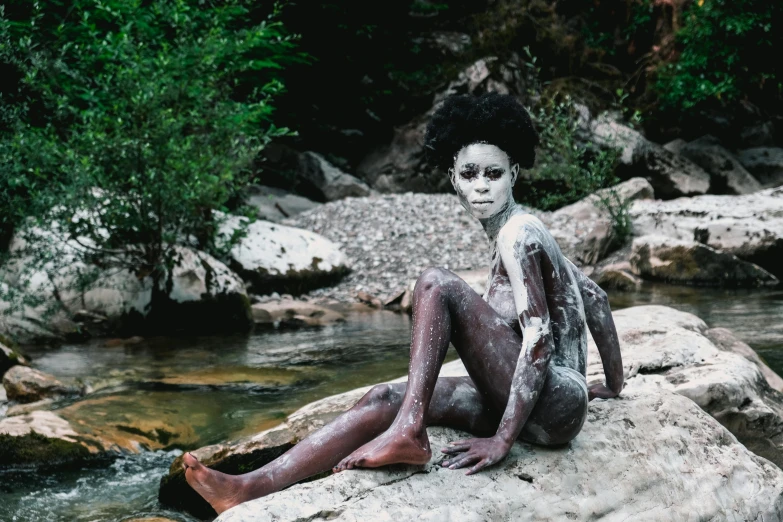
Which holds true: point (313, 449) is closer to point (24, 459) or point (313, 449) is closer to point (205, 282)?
point (24, 459)

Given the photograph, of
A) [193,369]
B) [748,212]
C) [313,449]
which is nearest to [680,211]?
[748,212]

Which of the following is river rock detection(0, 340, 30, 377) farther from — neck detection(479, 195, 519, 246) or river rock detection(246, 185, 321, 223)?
river rock detection(246, 185, 321, 223)

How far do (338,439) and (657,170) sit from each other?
1572cm

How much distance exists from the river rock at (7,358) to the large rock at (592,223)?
27.6ft

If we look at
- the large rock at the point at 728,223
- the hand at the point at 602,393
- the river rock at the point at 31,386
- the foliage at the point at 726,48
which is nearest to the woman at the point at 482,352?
the hand at the point at 602,393

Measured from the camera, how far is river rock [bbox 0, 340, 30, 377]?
7617 mm

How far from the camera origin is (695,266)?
12.0 meters

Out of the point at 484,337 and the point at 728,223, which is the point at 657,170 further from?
the point at 484,337

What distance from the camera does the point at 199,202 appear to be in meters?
10.1

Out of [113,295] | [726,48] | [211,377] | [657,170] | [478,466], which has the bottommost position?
[211,377]

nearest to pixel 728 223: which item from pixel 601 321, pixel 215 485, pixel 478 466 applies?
pixel 601 321

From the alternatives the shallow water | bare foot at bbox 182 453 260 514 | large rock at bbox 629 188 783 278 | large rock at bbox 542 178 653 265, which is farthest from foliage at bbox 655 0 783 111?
bare foot at bbox 182 453 260 514

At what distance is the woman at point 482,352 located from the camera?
3.10m

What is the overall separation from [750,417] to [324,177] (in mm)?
14999
